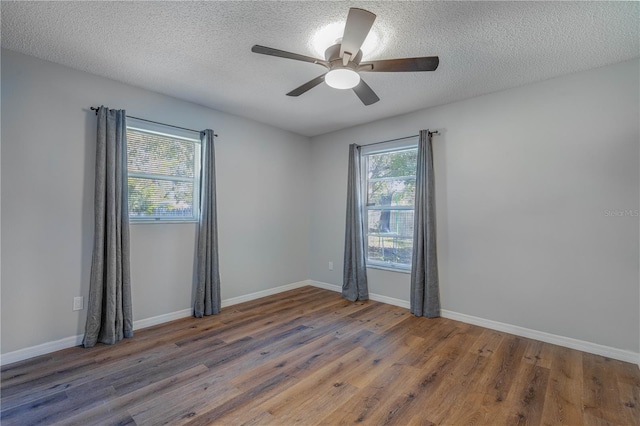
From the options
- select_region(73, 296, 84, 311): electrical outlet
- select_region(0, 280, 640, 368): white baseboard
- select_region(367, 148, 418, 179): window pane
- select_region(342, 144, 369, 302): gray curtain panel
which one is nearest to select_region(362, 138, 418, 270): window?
select_region(367, 148, 418, 179): window pane

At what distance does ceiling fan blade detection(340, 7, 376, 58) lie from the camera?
1.57 metres

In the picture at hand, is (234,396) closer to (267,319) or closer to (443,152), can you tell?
(267,319)

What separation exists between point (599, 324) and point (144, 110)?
4836 millimetres

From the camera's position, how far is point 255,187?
4223 mm

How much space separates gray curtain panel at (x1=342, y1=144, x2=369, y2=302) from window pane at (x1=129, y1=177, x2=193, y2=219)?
214 cm

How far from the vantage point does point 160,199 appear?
10.7 feet

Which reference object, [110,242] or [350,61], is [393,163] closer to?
[350,61]

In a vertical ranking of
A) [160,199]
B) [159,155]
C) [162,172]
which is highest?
[159,155]

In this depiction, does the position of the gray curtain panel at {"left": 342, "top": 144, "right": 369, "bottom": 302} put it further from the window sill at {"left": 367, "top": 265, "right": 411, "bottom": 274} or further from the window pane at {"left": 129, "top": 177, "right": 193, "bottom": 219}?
the window pane at {"left": 129, "top": 177, "right": 193, "bottom": 219}

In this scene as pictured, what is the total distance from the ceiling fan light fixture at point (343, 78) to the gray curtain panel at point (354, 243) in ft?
6.79

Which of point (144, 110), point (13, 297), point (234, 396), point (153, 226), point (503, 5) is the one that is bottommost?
point (234, 396)

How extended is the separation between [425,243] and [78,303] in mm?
3617

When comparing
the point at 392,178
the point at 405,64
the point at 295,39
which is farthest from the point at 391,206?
the point at 295,39

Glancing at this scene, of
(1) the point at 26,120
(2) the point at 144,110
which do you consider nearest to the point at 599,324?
(2) the point at 144,110
